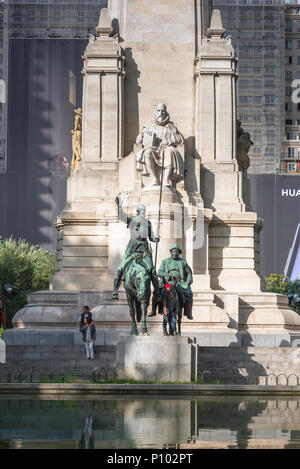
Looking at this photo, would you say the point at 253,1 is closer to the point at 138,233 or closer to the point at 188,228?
the point at 188,228

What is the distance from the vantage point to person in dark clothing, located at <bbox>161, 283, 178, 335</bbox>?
1156 inches

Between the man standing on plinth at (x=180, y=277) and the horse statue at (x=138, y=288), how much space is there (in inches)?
47.7

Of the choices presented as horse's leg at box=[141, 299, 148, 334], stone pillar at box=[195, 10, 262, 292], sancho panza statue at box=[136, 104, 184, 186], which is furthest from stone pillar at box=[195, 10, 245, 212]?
horse's leg at box=[141, 299, 148, 334]

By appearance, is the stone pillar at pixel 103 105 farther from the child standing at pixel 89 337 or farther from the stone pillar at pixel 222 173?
the child standing at pixel 89 337

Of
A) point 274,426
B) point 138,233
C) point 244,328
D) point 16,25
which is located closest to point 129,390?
point 138,233

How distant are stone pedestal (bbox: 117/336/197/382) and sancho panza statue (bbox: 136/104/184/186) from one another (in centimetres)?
1121

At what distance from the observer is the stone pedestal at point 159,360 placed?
91.1ft

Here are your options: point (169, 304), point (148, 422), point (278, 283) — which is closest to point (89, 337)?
point (169, 304)

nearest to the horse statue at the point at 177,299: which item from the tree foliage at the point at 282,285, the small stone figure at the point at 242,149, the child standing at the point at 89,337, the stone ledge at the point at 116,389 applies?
the child standing at the point at 89,337

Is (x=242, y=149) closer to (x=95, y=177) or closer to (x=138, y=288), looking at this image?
(x=95, y=177)

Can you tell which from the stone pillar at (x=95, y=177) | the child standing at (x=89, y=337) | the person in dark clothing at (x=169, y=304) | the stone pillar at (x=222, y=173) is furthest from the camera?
the stone pillar at (x=222, y=173)

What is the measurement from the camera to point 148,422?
18266 millimetres

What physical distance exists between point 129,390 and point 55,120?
7354cm
